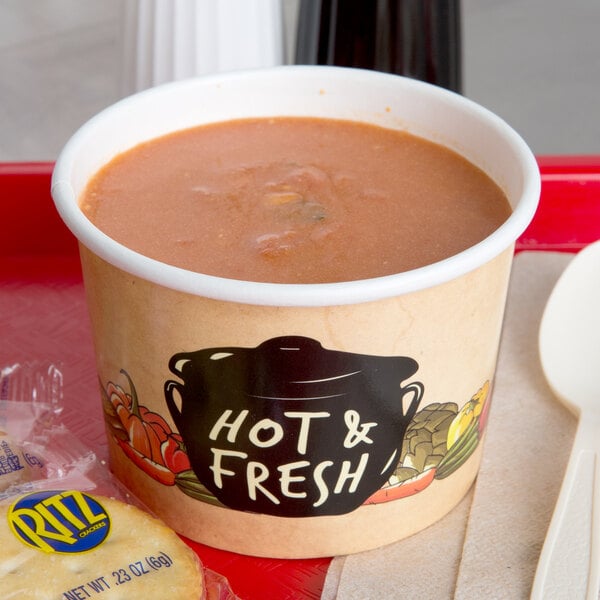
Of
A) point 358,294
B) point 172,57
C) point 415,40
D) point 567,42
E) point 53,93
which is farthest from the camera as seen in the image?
point 567,42

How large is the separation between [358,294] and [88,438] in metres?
0.37

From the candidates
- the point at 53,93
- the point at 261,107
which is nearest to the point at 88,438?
the point at 261,107

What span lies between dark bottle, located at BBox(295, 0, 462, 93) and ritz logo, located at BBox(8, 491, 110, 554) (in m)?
0.74

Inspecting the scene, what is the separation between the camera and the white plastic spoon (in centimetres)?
76

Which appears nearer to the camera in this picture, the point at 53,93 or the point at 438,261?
the point at 438,261

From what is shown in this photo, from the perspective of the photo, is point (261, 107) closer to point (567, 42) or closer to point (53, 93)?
point (53, 93)

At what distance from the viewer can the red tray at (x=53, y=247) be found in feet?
3.43

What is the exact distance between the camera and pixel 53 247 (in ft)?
3.78

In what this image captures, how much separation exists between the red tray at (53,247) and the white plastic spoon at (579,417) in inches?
4.5

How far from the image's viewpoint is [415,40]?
1311 millimetres

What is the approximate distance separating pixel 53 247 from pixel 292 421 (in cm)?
52

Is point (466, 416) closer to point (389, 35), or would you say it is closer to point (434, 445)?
point (434, 445)

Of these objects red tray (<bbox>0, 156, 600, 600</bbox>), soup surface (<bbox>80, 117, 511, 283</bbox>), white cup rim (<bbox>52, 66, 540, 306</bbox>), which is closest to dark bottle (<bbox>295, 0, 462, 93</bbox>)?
red tray (<bbox>0, 156, 600, 600</bbox>)

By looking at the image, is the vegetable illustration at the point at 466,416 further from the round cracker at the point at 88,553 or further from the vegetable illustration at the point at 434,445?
the round cracker at the point at 88,553
